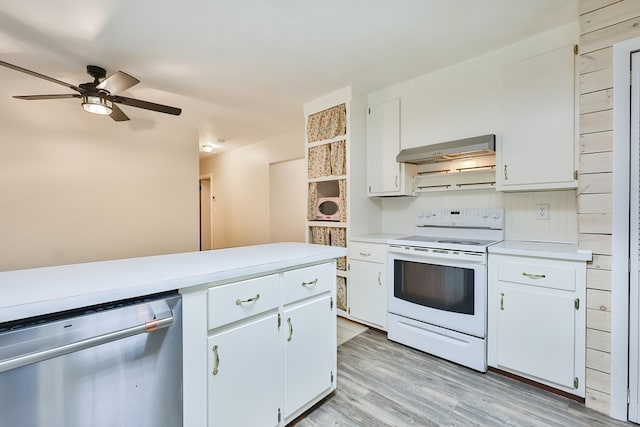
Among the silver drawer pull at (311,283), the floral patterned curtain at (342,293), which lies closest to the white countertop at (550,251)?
the silver drawer pull at (311,283)

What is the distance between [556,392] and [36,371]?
2.66 metres

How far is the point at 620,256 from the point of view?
1603 mm

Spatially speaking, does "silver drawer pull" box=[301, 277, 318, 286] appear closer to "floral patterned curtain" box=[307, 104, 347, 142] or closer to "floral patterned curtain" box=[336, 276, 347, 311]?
"floral patterned curtain" box=[336, 276, 347, 311]

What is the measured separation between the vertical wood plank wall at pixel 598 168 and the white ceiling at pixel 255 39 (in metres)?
0.30

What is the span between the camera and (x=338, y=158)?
313 centimetres

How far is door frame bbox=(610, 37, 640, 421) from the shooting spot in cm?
158

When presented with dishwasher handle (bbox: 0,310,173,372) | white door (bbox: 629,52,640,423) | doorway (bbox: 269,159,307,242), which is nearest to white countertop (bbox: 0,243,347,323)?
dishwasher handle (bbox: 0,310,173,372)

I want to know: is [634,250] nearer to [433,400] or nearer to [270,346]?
[433,400]

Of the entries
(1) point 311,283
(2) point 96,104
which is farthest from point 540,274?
(2) point 96,104

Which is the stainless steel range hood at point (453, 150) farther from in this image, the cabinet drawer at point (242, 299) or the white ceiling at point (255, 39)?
the cabinet drawer at point (242, 299)

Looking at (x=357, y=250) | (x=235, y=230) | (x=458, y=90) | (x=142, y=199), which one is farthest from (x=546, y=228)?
(x=235, y=230)

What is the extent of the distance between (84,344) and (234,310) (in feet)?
1.70

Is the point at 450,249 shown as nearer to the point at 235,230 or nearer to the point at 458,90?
the point at 458,90

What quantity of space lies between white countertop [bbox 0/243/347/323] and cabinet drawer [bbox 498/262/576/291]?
1386 mm
